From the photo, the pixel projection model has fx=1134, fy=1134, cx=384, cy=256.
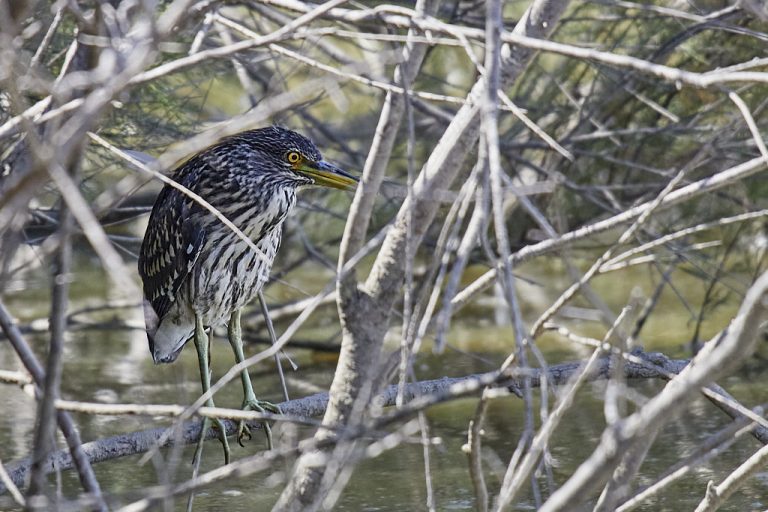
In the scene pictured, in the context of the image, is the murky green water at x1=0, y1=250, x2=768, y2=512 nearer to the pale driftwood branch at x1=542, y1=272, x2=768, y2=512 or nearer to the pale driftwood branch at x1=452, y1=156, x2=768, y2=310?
the pale driftwood branch at x1=452, y1=156, x2=768, y2=310

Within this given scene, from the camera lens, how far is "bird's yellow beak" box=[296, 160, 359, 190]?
4.41 m

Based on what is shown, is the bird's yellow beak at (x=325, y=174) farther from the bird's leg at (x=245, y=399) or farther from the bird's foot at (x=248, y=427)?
the bird's foot at (x=248, y=427)

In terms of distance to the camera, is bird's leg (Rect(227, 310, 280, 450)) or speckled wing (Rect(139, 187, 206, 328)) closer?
bird's leg (Rect(227, 310, 280, 450))

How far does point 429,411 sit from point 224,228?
192 cm

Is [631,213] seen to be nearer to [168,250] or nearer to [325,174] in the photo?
[325,174]

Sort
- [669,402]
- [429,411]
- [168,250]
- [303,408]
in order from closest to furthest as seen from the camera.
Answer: [669,402], [303,408], [168,250], [429,411]

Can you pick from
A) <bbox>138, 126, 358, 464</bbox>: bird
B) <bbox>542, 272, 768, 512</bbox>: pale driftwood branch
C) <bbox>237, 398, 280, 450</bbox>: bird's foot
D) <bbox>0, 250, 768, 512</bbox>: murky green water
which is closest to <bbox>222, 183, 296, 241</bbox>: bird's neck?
<bbox>138, 126, 358, 464</bbox>: bird

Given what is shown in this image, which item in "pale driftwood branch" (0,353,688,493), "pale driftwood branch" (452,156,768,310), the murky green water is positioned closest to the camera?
"pale driftwood branch" (452,156,768,310)

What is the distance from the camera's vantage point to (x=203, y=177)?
14.5 ft

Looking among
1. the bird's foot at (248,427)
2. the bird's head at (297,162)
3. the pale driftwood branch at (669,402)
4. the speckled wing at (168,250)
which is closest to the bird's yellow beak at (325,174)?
the bird's head at (297,162)

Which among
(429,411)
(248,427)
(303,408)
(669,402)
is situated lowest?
(429,411)

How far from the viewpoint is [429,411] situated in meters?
5.70

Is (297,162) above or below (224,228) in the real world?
above

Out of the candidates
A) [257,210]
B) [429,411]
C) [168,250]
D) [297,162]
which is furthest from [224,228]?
[429,411]
